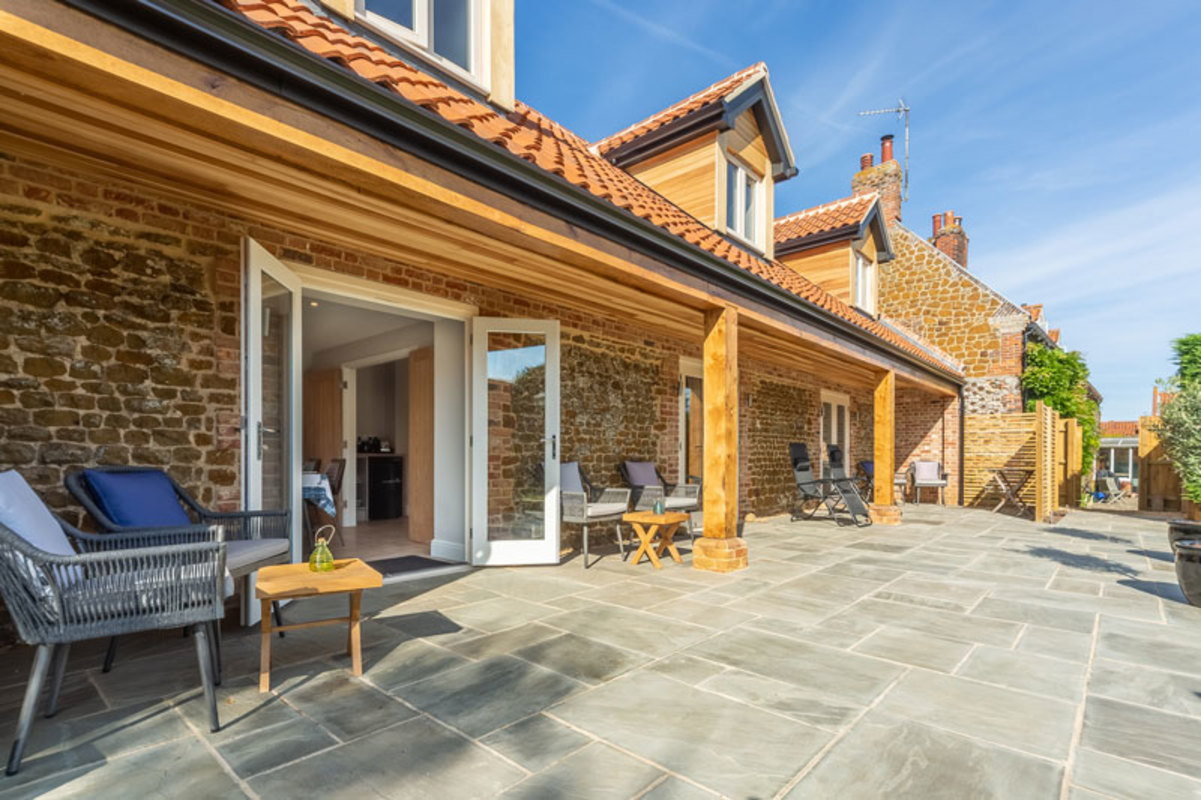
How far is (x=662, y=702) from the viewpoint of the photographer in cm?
220

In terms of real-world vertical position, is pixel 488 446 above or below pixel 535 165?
below

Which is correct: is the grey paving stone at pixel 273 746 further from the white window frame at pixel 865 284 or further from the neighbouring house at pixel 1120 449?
the neighbouring house at pixel 1120 449

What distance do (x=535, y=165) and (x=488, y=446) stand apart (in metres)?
2.67

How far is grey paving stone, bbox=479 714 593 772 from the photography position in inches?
70.3

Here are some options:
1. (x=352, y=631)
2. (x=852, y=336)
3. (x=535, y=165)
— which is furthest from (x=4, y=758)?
(x=852, y=336)

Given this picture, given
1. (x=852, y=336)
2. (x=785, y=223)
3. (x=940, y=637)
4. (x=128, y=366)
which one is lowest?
(x=940, y=637)

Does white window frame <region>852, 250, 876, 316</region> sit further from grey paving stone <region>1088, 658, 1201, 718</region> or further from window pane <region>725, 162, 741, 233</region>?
grey paving stone <region>1088, 658, 1201, 718</region>

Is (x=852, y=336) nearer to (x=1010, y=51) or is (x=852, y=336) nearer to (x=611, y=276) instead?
(x=1010, y=51)

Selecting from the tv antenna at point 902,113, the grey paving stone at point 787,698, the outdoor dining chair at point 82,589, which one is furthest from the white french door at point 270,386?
the tv antenna at point 902,113

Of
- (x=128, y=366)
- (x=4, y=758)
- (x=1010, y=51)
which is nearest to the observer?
→ (x=4, y=758)

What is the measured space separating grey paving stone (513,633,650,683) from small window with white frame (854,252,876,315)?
329 inches

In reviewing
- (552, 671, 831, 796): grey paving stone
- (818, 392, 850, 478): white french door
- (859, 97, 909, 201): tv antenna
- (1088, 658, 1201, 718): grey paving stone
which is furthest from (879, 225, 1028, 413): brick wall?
(552, 671, 831, 796): grey paving stone

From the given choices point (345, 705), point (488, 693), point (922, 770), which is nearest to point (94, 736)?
point (345, 705)

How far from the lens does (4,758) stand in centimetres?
177
